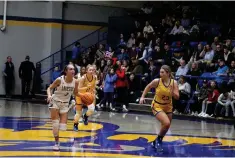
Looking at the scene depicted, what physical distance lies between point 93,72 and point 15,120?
11.4 ft

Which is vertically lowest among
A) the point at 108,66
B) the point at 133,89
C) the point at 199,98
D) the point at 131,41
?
the point at 199,98

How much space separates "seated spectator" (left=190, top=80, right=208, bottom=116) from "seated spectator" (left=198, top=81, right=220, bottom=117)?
0.72ft

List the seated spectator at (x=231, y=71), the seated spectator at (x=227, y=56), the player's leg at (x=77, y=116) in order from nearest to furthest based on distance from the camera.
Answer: the player's leg at (x=77, y=116) → the seated spectator at (x=231, y=71) → the seated spectator at (x=227, y=56)


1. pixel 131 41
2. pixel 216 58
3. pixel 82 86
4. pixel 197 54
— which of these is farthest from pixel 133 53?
pixel 82 86

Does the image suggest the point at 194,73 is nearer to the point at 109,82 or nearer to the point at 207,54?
the point at 207,54

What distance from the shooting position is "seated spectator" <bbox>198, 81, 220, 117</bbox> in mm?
19375

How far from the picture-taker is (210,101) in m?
19.5

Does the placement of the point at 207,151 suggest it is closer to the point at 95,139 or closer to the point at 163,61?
Answer: the point at 95,139

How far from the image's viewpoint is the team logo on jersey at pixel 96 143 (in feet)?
36.7

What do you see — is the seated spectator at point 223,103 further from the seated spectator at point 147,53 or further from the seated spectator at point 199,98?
the seated spectator at point 147,53

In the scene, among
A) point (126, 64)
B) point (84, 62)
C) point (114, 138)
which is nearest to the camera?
point (114, 138)

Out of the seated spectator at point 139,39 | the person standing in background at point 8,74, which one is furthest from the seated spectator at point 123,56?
the person standing in background at point 8,74

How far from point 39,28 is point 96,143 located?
18.0 m

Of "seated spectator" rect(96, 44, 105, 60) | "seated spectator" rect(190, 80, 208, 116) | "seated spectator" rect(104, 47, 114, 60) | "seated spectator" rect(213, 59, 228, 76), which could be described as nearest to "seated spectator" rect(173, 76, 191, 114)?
"seated spectator" rect(190, 80, 208, 116)
